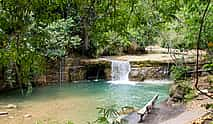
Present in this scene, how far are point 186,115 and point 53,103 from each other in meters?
4.87

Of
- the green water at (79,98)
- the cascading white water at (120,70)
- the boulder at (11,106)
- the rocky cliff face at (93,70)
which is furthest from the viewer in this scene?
the cascading white water at (120,70)

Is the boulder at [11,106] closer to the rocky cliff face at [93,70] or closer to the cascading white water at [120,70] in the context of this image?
the rocky cliff face at [93,70]

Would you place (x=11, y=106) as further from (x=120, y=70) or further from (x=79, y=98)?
(x=120, y=70)

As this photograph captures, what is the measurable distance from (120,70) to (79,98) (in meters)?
4.81

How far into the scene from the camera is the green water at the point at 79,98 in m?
9.76

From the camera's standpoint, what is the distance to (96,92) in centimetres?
1304

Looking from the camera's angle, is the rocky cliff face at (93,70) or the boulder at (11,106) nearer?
the boulder at (11,106)

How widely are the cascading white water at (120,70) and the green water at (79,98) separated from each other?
122 centimetres

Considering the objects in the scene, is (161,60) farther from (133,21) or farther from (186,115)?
(133,21)

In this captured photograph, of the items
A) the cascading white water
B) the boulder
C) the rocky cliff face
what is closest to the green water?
the boulder

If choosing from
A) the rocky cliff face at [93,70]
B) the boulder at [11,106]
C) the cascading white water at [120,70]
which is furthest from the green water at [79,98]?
the cascading white water at [120,70]

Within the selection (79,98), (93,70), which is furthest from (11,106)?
(93,70)

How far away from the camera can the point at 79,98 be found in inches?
472

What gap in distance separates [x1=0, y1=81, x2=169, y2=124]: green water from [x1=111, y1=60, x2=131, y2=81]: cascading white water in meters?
1.22
